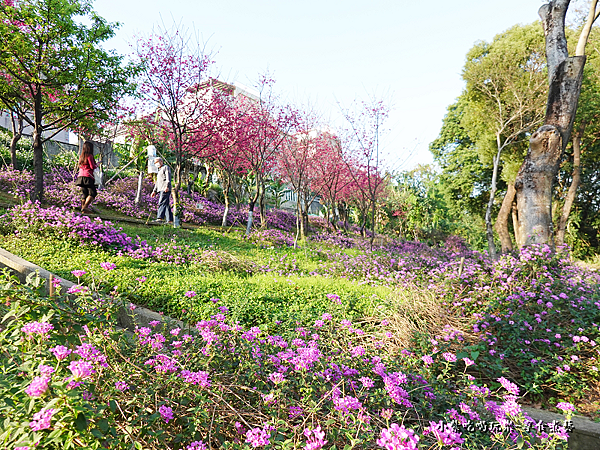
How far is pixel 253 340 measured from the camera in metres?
2.39

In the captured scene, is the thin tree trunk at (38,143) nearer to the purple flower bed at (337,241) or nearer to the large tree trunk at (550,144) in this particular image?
the purple flower bed at (337,241)

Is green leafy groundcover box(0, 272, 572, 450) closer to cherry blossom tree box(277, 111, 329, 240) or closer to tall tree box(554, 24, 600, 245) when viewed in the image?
cherry blossom tree box(277, 111, 329, 240)

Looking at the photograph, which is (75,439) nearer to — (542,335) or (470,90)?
(542,335)

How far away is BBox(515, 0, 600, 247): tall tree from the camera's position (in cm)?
525

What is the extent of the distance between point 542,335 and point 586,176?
67.7 ft

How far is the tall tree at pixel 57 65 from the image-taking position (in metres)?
6.50

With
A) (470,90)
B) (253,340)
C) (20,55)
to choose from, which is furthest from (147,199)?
(470,90)

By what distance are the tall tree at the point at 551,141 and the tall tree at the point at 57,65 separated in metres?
8.86

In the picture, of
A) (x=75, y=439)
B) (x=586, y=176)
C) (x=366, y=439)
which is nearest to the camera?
(x=75, y=439)

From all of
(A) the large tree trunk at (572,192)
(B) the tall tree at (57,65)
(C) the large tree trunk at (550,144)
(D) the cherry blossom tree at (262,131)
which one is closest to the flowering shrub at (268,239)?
(D) the cherry blossom tree at (262,131)

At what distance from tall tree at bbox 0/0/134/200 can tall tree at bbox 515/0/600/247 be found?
886cm

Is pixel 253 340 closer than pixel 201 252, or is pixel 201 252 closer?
pixel 253 340

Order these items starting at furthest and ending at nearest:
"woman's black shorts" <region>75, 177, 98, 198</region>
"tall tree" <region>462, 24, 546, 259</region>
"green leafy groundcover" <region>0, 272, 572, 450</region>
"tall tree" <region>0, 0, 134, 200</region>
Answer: "tall tree" <region>462, 24, 546, 259</region> → "woman's black shorts" <region>75, 177, 98, 198</region> → "tall tree" <region>0, 0, 134, 200</region> → "green leafy groundcover" <region>0, 272, 572, 450</region>

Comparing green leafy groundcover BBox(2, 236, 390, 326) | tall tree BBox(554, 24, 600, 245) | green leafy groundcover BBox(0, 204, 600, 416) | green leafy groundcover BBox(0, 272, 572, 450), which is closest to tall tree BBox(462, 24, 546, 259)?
tall tree BBox(554, 24, 600, 245)
